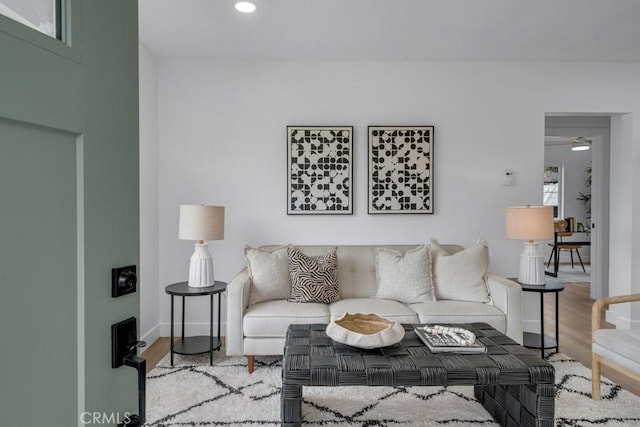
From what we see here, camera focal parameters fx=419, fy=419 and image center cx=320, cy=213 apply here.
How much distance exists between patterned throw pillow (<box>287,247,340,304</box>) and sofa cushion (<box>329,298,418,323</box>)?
0.11 meters

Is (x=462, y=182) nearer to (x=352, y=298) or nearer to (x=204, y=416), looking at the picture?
(x=352, y=298)

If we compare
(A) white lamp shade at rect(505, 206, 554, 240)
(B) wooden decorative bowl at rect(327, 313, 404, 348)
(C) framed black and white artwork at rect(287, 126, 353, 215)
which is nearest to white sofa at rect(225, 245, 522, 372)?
(A) white lamp shade at rect(505, 206, 554, 240)

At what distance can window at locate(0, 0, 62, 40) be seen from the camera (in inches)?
22.8

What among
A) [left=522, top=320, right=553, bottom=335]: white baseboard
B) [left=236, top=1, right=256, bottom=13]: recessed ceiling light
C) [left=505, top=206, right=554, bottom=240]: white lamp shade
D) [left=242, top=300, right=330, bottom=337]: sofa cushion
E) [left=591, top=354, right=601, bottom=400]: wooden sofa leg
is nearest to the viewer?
[left=591, top=354, right=601, bottom=400]: wooden sofa leg

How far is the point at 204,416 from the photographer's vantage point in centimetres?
237

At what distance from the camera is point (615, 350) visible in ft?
8.14

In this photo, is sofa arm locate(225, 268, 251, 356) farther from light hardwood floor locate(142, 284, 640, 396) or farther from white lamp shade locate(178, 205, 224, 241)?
light hardwood floor locate(142, 284, 640, 396)

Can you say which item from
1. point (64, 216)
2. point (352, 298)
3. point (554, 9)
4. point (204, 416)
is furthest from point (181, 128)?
point (64, 216)

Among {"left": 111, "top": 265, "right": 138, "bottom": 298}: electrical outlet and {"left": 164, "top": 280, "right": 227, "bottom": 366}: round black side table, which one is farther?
{"left": 164, "top": 280, "right": 227, "bottom": 366}: round black side table

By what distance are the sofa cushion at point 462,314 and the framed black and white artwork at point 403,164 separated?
42.4 inches

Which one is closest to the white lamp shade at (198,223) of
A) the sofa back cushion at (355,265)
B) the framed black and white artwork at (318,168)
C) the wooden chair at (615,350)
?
the sofa back cushion at (355,265)

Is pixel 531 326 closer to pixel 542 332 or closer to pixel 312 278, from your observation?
pixel 542 332

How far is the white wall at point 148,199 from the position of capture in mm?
3559

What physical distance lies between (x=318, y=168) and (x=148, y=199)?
1543 millimetres
